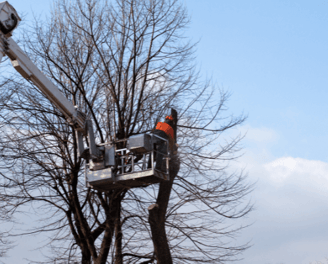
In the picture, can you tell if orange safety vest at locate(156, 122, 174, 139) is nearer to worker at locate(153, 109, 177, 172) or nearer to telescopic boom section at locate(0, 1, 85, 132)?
worker at locate(153, 109, 177, 172)

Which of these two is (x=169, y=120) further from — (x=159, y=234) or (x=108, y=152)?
(x=159, y=234)

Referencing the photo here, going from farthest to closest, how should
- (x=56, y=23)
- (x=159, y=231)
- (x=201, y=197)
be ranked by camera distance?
(x=56, y=23)
(x=201, y=197)
(x=159, y=231)

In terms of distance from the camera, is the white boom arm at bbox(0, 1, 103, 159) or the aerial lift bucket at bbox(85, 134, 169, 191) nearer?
the white boom arm at bbox(0, 1, 103, 159)

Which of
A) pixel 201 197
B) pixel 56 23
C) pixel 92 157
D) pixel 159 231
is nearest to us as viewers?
pixel 159 231

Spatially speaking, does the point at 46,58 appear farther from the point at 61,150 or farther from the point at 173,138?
the point at 173,138

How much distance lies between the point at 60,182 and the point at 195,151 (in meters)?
4.18

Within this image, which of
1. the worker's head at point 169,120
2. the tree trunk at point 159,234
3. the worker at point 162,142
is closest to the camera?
the tree trunk at point 159,234

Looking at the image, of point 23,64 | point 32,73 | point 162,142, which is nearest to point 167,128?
point 162,142

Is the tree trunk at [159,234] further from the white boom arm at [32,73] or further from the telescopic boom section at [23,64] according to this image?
the telescopic boom section at [23,64]

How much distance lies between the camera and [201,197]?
12.3 meters

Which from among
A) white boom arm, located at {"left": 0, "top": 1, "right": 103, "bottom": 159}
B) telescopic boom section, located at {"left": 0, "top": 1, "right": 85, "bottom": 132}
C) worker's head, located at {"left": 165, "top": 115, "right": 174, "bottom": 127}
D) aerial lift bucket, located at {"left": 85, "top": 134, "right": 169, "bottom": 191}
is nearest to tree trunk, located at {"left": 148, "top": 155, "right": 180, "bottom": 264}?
aerial lift bucket, located at {"left": 85, "top": 134, "right": 169, "bottom": 191}

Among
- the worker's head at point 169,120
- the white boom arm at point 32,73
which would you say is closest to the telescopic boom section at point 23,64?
the white boom arm at point 32,73

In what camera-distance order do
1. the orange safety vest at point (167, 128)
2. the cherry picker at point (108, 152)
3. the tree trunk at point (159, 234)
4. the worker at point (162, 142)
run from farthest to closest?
the orange safety vest at point (167, 128) < the worker at point (162, 142) < the cherry picker at point (108, 152) < the tree trunk at point (159, 234)

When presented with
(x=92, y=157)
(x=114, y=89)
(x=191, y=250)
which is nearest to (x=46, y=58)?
(x=114, y=89)
